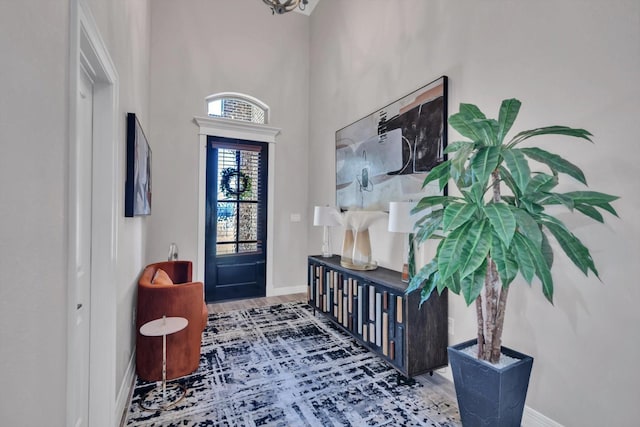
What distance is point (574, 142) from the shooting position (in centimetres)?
164

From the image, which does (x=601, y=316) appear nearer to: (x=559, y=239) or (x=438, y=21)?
(x=559, y=239)

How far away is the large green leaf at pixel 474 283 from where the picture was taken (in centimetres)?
142

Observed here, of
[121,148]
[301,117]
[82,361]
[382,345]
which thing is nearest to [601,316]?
[382,345]

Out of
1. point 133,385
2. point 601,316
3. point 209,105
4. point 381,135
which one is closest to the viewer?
point 601,316

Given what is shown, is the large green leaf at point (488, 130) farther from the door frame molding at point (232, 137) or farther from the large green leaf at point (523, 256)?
the door frame molding at point (232, 137)

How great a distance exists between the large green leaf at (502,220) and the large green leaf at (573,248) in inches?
9.7

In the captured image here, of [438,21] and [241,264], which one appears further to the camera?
[241,264]

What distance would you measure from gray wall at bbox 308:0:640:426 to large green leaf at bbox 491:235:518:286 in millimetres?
593

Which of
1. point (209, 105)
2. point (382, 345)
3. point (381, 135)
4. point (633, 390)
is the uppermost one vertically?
point (209, 105)

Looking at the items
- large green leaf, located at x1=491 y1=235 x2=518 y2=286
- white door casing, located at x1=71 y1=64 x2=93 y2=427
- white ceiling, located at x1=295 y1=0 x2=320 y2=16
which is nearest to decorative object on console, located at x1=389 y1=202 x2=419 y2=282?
large green leaf, located at x1=491 y1=235 x2=518 y2=286

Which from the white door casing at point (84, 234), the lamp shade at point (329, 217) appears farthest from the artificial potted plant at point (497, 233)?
the lamp shade at point (329, 217)

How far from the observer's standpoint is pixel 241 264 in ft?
14.9

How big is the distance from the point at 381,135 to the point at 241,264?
112 inches

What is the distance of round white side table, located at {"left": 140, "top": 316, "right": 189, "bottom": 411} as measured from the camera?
6.59 feet
